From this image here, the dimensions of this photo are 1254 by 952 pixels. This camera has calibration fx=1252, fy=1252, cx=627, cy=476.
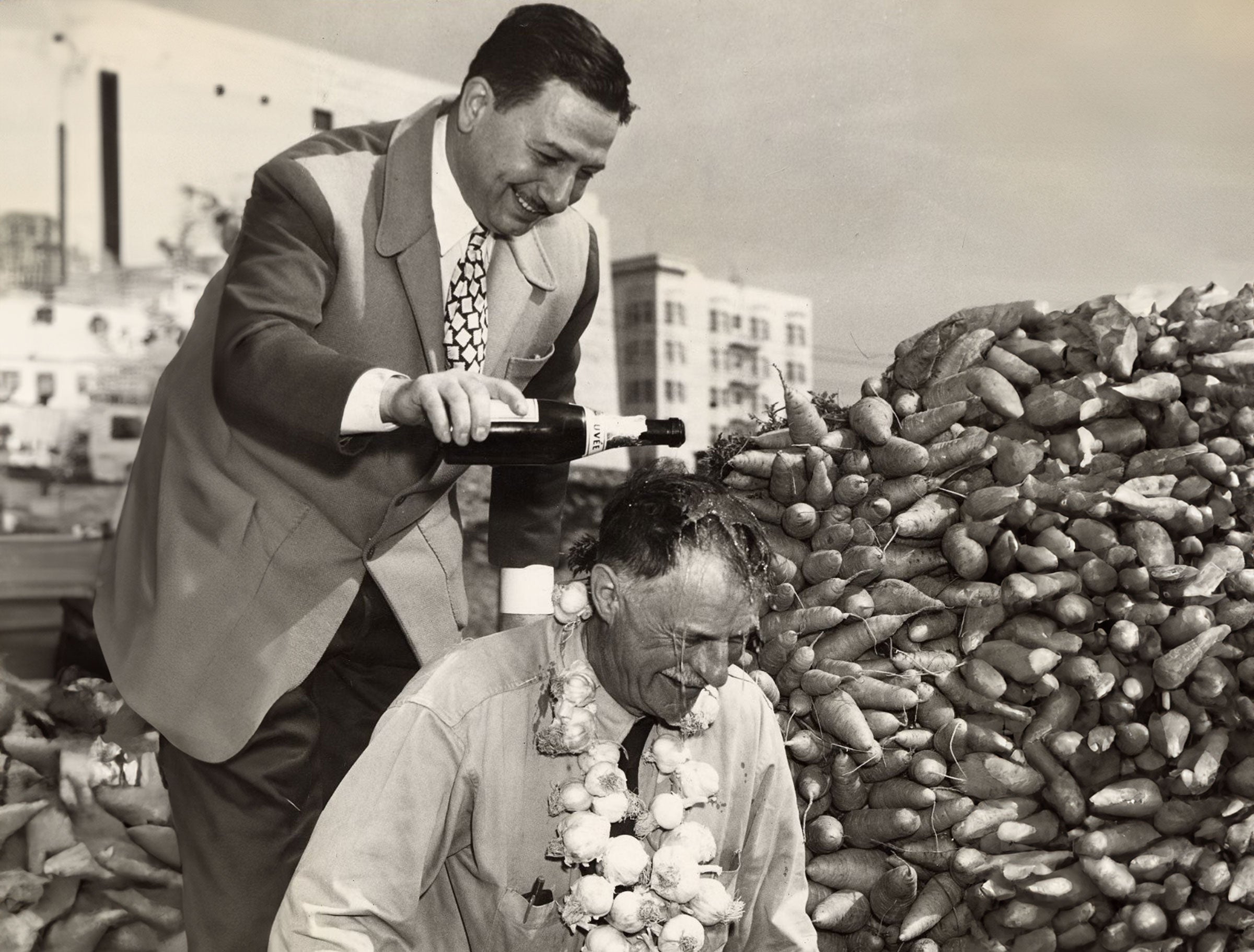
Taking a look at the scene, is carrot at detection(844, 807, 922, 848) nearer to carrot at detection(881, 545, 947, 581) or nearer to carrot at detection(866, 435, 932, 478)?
carrot at detection(881, 545, 947, 581)

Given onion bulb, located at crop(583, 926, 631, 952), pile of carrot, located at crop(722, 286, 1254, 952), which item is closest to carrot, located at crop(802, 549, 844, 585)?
pile of carrot, located at crop(722, 286, 1254, 952)

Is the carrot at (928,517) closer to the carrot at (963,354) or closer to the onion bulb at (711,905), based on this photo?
the carrot at (963,354)

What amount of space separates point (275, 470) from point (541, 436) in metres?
0.46

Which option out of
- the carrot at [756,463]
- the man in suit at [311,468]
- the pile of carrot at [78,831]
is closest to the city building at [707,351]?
the carrot at [756,463]

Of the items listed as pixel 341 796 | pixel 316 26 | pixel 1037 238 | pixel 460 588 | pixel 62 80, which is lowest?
pixel 341 796

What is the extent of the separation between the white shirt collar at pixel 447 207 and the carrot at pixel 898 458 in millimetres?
Answer: 932

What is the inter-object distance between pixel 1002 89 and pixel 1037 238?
34cm

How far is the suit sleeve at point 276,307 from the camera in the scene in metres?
1.87

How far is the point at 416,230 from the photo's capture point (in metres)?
2.06

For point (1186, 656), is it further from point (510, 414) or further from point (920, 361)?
point (510, 414)

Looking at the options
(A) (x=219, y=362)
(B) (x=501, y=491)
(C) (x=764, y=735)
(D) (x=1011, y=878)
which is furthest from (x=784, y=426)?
(A) (x=219, y=362)

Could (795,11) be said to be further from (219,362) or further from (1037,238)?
(219,362)

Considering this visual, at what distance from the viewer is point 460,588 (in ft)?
7.54

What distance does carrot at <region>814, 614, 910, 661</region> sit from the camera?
2389 mm
